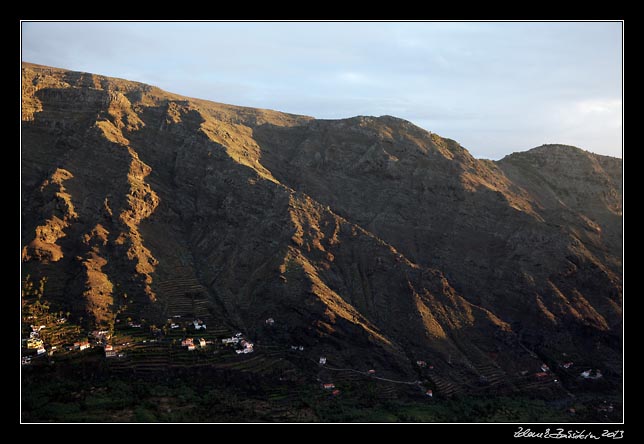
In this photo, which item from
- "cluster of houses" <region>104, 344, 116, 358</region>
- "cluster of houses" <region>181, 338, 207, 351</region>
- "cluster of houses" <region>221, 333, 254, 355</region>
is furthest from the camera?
"cluster of houses" <region>221, 333, 254, 355</region>

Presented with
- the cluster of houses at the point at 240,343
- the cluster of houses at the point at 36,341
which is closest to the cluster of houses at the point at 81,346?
the cluster of houses at the point at 36,341

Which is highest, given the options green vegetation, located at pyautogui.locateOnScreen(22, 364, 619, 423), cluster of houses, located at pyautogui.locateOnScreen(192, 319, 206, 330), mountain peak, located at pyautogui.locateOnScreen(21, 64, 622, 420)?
mountain peak, located at pyautogui.locateOnScreen(21, 64, 622, 420)

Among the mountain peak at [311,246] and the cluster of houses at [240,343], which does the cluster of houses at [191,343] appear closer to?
the mountain peak at [311,246]

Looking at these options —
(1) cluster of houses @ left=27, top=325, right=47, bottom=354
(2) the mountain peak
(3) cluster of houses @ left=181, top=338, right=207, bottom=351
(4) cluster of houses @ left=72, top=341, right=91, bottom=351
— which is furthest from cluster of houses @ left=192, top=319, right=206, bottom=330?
(1) cluster of houses @ left=27, top=325, right=47, bottom=354

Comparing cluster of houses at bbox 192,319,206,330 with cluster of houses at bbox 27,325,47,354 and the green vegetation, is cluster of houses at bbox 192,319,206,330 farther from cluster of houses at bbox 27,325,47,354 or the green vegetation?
cluster of houses at bbox 27,325,47,354

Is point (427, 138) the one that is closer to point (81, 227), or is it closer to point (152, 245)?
point (152, 245)

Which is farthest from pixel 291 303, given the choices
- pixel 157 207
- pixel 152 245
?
pixel 157 207

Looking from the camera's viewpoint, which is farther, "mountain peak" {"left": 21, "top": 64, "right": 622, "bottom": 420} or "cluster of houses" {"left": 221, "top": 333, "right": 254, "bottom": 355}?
"mountain peak" {"left": 21, "top": 64, "right": 622, "bottom": 420}

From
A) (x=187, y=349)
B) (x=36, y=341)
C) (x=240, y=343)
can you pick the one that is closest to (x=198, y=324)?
(x=187, y=349)

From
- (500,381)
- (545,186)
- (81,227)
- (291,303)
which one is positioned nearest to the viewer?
(500,381)
